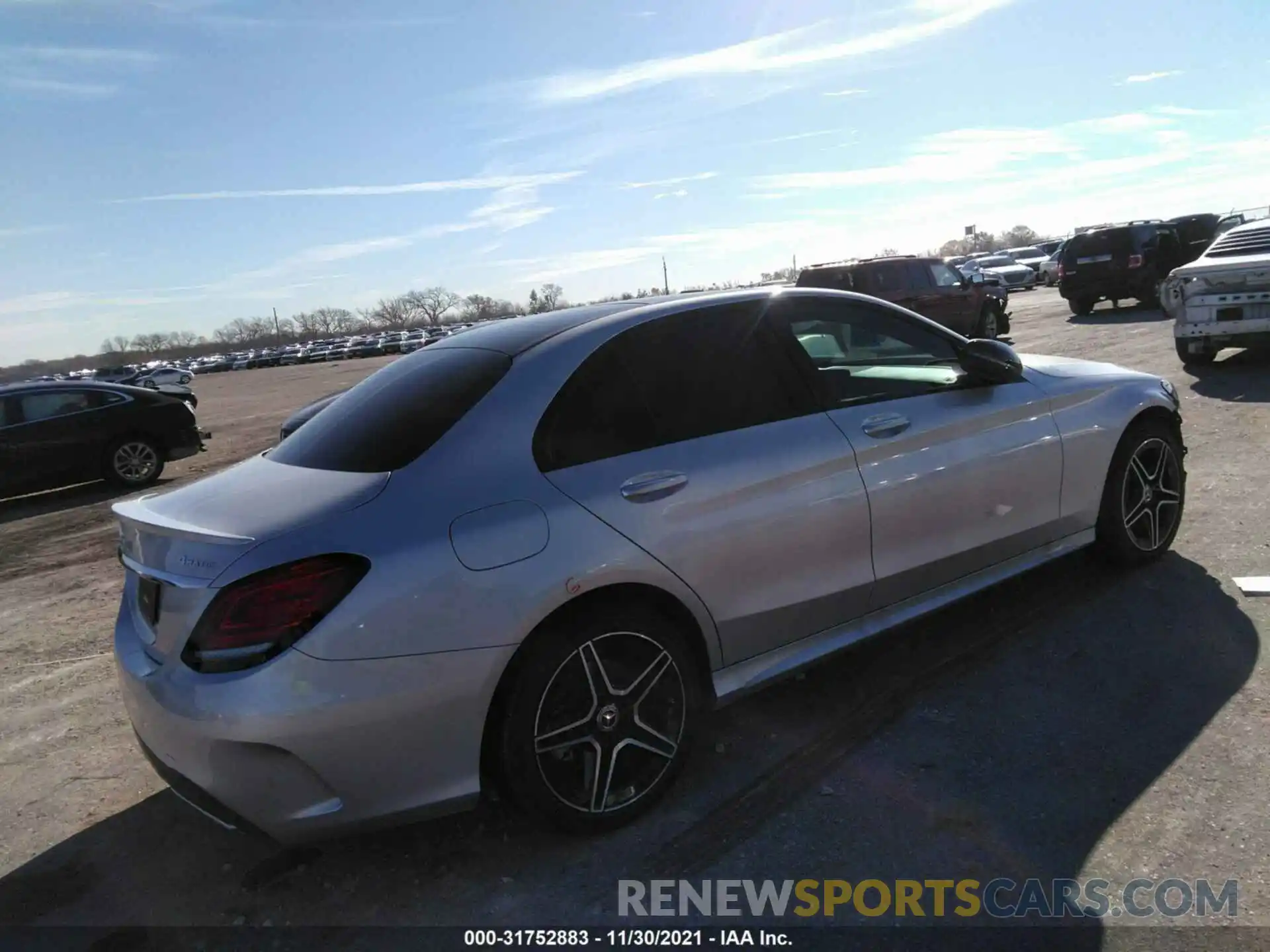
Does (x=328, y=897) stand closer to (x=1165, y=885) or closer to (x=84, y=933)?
(x=84, y=933)

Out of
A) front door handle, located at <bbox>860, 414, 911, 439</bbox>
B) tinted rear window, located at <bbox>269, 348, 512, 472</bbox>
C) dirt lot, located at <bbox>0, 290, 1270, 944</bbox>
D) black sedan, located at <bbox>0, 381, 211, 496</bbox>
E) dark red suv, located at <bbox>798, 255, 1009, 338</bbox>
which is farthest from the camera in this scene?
dark red suv, located at <bbox>798, 255, 1009, 338</bbox>

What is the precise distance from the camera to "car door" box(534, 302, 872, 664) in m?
2.97

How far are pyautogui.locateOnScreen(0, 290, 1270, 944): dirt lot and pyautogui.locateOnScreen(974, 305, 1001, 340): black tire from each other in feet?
40.2

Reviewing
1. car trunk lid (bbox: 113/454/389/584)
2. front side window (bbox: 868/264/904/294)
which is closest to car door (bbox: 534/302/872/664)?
car trunk lid (bbox: 113/454/389/584)

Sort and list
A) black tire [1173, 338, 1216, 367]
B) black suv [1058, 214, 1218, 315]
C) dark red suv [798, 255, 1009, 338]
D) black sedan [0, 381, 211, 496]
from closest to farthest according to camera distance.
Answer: black tire [1173, 338, 1216, 367], black sedan [0, 381, 211, 496], dark red suv [798, 255, 1009, 338], black suv [1058, 214, 1218, 315]

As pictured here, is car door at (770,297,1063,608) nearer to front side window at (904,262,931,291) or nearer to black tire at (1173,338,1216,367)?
black tire at (1173,338,1216,367)

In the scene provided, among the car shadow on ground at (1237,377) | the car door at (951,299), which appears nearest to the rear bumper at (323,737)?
the car shadow on ground at (1237,377)

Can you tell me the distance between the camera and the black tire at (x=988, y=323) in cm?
1622

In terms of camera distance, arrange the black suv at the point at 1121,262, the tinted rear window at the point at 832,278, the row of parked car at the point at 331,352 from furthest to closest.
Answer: the row of parked car at the point at 331,352 < the black suv at the point at 1121,262 < the tinted rear window at the point at 832,278

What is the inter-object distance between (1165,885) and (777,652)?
1.35 m


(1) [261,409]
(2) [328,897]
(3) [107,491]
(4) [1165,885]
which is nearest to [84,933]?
(2) [328,897]

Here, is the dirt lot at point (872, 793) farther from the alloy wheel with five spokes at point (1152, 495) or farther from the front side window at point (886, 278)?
the front side window at point (886, 278)

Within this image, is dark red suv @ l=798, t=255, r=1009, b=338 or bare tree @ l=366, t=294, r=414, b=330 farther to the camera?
bare tree @ l=366, t=294, r=414, b=330

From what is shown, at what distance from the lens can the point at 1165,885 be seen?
2.49m
